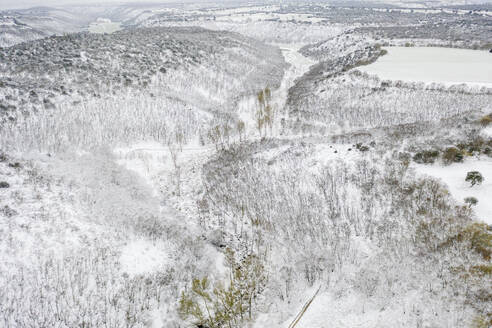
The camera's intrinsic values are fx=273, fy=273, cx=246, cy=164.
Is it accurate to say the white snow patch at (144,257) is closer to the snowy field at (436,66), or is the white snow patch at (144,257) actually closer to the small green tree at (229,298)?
the small green tree at (229,298)

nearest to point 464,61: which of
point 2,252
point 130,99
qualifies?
point 130,99

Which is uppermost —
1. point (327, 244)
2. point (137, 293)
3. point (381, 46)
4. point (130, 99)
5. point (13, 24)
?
point (13, 24)

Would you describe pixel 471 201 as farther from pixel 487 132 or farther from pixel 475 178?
pixel 487 132

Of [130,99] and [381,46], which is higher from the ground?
[381,46]

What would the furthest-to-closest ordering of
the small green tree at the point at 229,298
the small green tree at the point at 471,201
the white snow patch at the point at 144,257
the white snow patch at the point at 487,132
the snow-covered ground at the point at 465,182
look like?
the white snow patch at the point at 487,132
the white snow patch at the point at 144,257
the small green tree at the point at 471,201
the snow-covered ground at the point at 465,182
the small green tree at the point at 229,298

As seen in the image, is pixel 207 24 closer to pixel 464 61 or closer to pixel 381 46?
pixel 381 46

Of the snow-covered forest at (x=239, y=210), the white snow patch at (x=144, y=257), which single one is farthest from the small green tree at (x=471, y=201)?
the white snow patch at (x=144, y=257)

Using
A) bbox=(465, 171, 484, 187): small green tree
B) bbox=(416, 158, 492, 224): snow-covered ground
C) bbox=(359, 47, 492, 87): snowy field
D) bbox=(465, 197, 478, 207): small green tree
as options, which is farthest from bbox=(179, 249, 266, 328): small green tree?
bbox=(359, 47, 492, 87): snowy field
